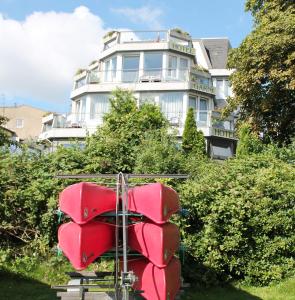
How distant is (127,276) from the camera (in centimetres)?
674

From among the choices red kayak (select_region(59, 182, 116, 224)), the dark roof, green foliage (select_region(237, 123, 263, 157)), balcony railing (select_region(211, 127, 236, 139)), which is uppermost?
the dark roof

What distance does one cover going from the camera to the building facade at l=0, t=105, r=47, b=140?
70.2 meters

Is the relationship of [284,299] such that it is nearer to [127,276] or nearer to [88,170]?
[127,276]

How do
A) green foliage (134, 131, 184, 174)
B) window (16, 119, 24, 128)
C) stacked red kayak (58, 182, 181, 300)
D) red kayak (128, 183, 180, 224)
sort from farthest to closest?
window (16, 119, 24, 128)
green foliage (134, 131, 184, 174)
red kayak (128, 183, 180, 224)
stacked red kayak (58, 182, 181, 300)

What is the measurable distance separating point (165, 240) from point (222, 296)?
426cm

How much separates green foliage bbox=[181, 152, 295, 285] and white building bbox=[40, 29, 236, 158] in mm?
23388

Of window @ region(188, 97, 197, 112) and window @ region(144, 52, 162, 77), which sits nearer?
window @ region(188, 97, 197, 112)

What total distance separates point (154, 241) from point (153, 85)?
3063 centimetres

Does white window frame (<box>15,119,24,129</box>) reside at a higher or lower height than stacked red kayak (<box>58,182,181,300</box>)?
higher

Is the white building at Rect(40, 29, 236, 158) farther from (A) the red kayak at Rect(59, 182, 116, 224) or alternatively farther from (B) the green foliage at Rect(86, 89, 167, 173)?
(A) the red kayak at Rect(59, 182, 116, 224)

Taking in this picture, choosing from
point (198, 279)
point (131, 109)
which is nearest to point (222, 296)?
point (198, 279)

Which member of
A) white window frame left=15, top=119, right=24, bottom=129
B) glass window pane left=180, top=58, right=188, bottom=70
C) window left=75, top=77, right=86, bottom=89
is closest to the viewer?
glass window pane left=180, top=58, right=188, bottom=70

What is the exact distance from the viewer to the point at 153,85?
3769 cm

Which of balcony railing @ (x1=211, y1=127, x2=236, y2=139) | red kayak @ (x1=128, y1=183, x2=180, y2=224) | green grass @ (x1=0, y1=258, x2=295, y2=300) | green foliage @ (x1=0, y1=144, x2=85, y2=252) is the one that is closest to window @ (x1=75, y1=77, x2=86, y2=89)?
balcony railing @ (x1=211, y1=127, x2=236, y2=139)
